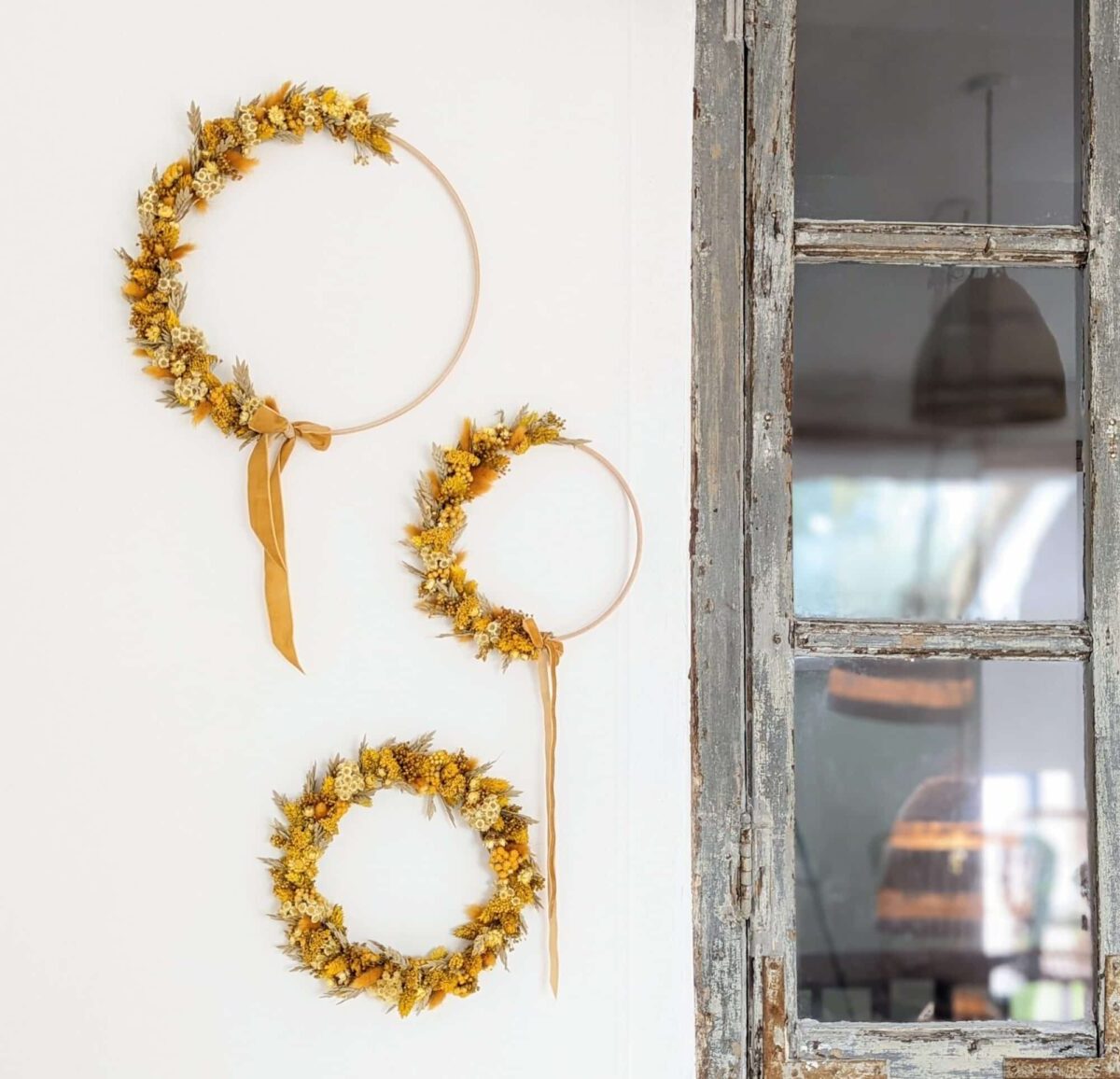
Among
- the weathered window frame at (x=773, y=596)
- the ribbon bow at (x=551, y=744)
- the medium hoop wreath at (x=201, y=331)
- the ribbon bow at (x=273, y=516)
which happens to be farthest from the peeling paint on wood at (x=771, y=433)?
the ribbon bow at (x=273, y=516)

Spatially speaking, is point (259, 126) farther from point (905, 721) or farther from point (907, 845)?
point (907, 845)

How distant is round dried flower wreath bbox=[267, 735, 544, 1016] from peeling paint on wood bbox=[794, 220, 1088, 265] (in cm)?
70

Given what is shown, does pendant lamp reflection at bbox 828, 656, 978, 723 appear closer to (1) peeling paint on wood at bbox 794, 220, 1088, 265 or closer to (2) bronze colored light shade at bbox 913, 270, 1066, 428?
(2) bronze colored light shade at bbox 913, 270, 1066, 428

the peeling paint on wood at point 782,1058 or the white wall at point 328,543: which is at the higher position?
the white wall at point 328,543

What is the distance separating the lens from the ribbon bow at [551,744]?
44.7 inches

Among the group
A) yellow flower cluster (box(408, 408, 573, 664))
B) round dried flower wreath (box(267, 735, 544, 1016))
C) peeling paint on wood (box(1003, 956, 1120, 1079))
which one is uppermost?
yellow flower cluster (box(408, 408, 573, 664))

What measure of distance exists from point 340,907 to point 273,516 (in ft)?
1.36

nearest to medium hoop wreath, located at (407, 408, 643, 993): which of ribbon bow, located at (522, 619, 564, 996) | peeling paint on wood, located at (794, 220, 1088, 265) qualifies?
ribbon bow, located at (522, 619, 564, 996)

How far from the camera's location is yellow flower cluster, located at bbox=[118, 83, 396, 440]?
114 centimetres

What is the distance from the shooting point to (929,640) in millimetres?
1222

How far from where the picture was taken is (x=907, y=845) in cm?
124

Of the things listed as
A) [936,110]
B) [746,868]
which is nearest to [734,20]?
[936,110]

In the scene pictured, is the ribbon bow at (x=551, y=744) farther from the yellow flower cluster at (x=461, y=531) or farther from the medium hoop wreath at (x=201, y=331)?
the medium hoop wreath at (x=201, y=331)

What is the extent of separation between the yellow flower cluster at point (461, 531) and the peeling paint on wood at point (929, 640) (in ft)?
1.06
